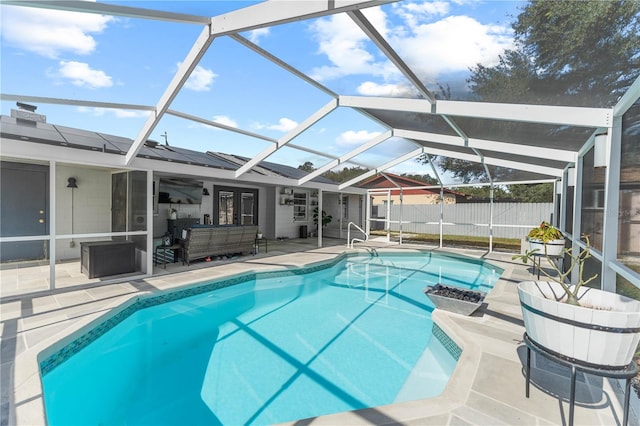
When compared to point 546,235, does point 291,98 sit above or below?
above

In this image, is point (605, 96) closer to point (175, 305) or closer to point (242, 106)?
point (242, 106)

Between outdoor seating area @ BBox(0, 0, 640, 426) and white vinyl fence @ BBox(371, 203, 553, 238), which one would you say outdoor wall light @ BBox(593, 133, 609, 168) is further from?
white vinyl fence @ BBox(371, 203, 553, 238)

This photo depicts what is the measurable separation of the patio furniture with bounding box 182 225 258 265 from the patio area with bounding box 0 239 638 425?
7.16 feet

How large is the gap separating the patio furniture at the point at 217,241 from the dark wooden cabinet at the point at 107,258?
1276 mm

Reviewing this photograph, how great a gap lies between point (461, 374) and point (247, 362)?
2.47 metres

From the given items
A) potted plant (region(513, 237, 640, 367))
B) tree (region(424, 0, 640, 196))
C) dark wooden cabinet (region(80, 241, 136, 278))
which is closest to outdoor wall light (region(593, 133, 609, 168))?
tree (region(424, 0, 640, 196))

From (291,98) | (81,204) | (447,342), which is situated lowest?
(447,342)

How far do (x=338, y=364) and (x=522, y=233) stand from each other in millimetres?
13950

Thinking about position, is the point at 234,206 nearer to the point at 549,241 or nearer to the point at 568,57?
the point at 549,241

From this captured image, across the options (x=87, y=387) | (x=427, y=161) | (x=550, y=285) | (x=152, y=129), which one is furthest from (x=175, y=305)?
(x=427, y=161)

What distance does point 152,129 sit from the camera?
5.20m

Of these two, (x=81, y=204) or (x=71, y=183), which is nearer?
(x=71, y=183)

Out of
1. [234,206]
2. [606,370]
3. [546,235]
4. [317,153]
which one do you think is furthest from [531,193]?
[606,370]

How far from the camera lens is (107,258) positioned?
6.21 meters
